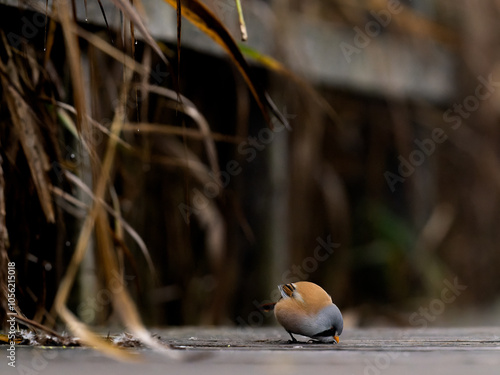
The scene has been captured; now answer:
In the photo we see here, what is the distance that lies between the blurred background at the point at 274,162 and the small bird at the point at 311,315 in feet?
1.06

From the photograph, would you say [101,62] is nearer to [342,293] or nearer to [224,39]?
[224,39]

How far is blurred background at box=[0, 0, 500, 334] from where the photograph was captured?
159cm

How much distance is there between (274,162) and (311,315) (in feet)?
4.82

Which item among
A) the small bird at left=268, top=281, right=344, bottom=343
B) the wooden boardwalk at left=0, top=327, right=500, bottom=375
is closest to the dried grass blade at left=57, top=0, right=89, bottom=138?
the wooden boardwalk at left=0, top=327, right=500, bottom=375

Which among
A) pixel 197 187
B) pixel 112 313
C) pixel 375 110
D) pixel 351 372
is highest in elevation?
pixel 375 110

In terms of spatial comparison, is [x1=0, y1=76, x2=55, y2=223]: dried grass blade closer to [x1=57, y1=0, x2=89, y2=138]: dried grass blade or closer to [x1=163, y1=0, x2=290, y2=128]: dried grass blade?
[x1=57, y1=0, x2=89, y2=138]: dried grass blade

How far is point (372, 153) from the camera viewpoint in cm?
342

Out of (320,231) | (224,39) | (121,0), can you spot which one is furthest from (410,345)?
(320,231)

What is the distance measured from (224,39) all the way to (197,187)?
1.41 metres

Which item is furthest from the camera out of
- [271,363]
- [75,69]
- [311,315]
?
[311,315]

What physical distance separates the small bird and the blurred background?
1.06 ft

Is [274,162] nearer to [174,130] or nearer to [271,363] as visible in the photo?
[174,130]

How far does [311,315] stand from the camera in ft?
4.22

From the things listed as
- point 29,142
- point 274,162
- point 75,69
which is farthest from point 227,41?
point 274,162
